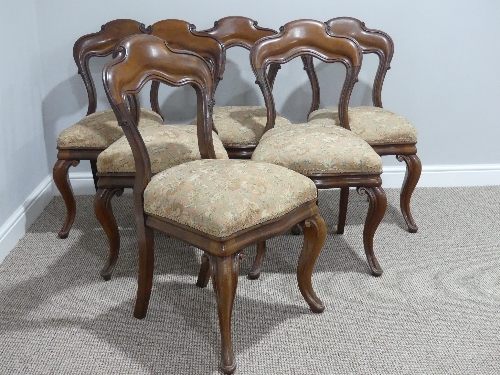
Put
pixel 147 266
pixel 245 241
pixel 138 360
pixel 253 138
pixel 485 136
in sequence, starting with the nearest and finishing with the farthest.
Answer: pixel 245 241 < pixel 138 360 < pixel 147 266 < pixel 253 138 < pixel 485 136

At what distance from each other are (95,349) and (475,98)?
8.95 ft

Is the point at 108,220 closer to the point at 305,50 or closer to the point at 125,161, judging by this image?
the point at 125,161

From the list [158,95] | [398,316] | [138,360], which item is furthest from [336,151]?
[158,95]

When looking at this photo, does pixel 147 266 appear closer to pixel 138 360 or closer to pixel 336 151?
pixel 138 360

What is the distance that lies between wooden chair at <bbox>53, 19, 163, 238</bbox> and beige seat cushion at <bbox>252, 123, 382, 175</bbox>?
80 cm

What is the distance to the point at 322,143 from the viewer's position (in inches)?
93.7

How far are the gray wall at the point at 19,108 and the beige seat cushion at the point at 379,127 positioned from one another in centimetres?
156

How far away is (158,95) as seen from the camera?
11.0ft

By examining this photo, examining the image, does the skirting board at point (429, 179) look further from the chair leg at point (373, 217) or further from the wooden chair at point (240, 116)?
the chair leg at point (373, 217)

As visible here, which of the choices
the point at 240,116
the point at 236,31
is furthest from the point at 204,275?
the point at 236,31

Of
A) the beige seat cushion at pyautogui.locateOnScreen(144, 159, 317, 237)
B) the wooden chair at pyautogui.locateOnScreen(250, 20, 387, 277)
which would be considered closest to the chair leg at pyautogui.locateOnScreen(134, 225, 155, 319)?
the beige seat cushion at pyautogui.locateOnScreen(144, 159, 317, 237)

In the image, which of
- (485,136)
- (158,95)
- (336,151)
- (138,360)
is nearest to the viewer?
(138,360)

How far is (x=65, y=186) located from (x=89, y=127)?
331 millimetres

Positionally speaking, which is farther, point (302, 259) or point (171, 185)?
point (302, 259)
